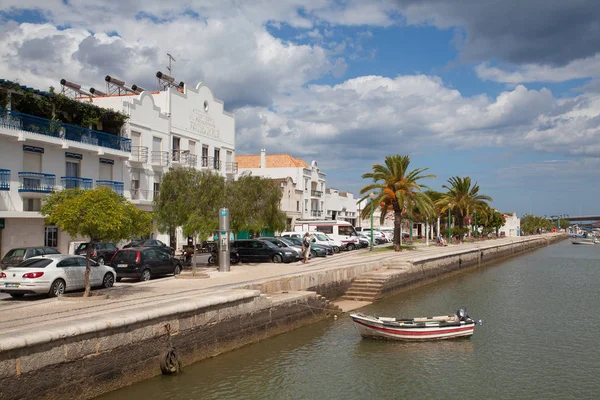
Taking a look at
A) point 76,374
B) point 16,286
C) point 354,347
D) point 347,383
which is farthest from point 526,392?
point 16,286

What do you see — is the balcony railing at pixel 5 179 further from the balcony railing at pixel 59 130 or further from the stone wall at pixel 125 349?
the stone wall at pixel 125 349

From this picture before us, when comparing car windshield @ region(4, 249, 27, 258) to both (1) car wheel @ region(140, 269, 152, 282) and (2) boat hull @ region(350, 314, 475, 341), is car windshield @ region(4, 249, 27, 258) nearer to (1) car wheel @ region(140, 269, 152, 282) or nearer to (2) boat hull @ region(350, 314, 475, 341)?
(1) car wheel @ region(140, 269, 152, 282)

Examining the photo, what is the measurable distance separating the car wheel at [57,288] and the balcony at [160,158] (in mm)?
24468

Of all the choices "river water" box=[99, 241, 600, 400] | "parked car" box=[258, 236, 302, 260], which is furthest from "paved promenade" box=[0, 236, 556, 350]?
"parked car" box=[258, 236, 302, 260]

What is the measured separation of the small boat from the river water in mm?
A: 278

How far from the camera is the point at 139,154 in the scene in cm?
4091

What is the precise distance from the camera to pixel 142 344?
13.0m

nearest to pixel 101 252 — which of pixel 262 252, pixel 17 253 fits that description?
pixel 17 253

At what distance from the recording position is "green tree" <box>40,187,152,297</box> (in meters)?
17.2

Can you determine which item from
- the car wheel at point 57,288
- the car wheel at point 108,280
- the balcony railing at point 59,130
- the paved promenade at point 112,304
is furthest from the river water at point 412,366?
the balcony railing at point 59,130

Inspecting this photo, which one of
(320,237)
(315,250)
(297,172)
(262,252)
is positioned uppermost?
(297,172)

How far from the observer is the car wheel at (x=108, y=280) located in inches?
821

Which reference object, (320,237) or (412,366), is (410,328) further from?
(320,237)

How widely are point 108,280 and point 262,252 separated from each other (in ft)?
48.5
